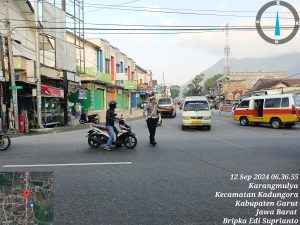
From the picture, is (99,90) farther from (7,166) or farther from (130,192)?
(130,192)

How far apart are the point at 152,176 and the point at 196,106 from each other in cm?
1171

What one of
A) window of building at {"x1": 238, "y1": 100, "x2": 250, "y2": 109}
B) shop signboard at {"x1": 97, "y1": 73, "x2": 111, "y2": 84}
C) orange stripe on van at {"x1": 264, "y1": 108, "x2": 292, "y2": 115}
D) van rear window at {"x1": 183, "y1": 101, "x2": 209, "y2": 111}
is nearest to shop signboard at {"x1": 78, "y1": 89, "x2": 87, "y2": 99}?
shop signboard at {"x1": 97, "y1": 73, "x2": 111, "y2": 84}

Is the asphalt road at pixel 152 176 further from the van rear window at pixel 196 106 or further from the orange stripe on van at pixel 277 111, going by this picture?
the orange stripe on van at pixel 277 111

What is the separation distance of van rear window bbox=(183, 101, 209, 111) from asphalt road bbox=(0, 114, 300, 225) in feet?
21.3

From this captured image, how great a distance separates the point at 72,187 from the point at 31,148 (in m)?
5.66

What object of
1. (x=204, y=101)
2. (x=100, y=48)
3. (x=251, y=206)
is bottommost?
(x=251, y=206)

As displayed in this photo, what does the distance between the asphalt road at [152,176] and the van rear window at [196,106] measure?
6.48 metres

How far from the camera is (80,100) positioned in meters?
27.2

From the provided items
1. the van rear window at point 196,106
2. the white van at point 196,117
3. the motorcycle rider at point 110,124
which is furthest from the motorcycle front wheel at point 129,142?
the van rear window at point 196,106

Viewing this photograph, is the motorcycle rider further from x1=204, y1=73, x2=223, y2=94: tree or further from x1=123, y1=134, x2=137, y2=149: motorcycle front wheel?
x1=204, y1=73, x2=223, y2=94: tree

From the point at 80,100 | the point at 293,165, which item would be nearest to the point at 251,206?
the point at 293,165

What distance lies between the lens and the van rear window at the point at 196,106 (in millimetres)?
17200

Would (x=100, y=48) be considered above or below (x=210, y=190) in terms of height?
above

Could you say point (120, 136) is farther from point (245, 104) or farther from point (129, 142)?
point (245, 104)
